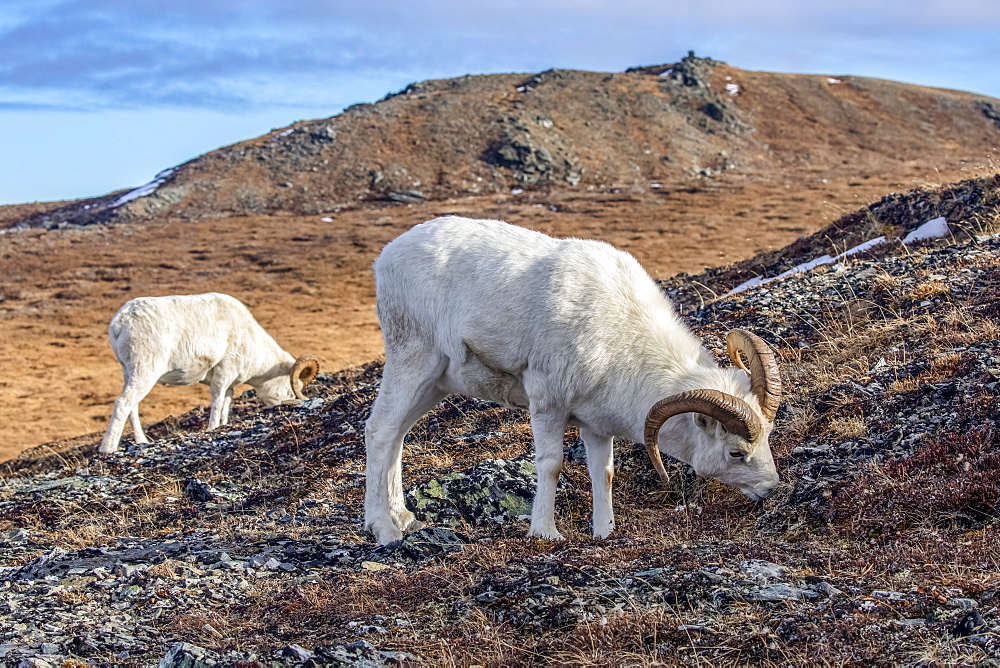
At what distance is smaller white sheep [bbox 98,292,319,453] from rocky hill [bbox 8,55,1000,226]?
1632 inches

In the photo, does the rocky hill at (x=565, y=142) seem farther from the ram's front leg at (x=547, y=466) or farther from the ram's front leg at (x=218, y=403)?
the ram's front leg at (x=547, y=466)

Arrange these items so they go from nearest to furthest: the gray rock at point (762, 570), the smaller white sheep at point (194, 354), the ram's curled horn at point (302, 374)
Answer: the gray rock at point (762, 570) → the smaller white sheep at point (194, 354) → the ram's curled horn at point (302, 374)

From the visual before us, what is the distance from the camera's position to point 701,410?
20.7 feet

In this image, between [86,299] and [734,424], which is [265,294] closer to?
[86,299]

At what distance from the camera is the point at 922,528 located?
5.88 metres

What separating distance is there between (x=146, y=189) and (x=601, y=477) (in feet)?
218

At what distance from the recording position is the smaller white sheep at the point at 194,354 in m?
14.6

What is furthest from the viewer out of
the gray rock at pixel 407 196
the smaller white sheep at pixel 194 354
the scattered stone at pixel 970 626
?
the gray rock at pixel 407 196

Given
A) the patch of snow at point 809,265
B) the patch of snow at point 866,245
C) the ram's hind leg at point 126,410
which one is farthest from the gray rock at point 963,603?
the ram's hind leg at point 126,410

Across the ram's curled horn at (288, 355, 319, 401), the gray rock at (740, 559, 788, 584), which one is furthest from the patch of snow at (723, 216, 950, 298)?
the gray rock at (740, 559, 788, 584)

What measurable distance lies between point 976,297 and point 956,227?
13.4ft

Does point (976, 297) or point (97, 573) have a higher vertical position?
point (976, 297)

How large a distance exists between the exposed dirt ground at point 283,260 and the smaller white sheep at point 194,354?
5.38 metres

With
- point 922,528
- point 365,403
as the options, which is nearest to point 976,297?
point 922,528
